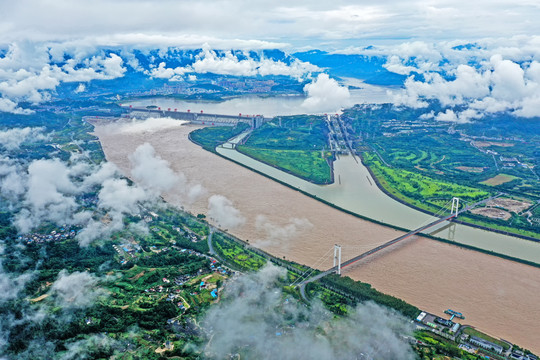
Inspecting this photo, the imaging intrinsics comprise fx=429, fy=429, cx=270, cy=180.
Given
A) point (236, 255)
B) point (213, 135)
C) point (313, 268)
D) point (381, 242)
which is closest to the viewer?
point (313, 268)

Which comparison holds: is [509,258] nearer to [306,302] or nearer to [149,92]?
[306,302]

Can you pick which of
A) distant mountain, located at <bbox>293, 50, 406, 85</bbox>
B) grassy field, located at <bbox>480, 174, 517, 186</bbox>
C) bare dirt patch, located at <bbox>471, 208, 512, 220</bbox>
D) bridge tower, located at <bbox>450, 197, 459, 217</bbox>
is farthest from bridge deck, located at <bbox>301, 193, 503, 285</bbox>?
distant mountain, located at <bbox>293, 50, 406, 85</bbox>

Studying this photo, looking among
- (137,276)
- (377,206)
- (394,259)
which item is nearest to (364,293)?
(394,259)

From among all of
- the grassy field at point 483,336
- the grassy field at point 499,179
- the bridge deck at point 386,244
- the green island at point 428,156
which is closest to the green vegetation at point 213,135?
the green island at point 428,156

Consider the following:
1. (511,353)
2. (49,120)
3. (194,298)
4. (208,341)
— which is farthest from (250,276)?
(49,120)

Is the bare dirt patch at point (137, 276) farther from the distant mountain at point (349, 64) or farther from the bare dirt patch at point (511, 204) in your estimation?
the distant mountain at point (349, 64)

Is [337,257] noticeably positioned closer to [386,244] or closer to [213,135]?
[386,244]
